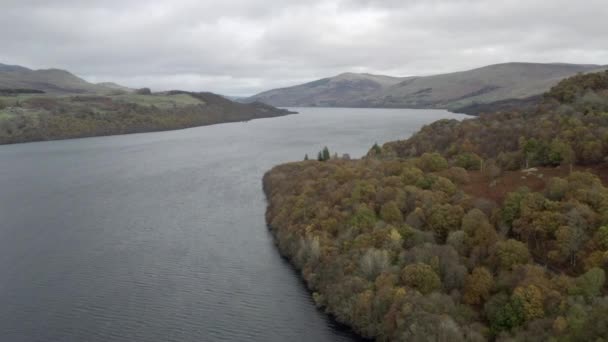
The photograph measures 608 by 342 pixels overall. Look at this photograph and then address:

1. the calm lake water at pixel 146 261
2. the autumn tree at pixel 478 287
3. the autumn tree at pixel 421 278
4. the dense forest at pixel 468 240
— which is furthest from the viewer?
the calm lake water at pixel 146 261

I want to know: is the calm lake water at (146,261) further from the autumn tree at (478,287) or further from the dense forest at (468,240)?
the autumn tree at (478,287)

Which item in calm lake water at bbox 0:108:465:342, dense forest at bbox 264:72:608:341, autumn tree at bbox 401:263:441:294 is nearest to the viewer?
dense forest at bbox 264:72:608:341

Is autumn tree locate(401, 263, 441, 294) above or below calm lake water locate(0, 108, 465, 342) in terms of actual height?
above

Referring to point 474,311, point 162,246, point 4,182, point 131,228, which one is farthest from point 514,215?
point 4,182

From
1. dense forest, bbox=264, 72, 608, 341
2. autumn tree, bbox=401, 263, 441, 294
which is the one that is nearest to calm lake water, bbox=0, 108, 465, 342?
dense forest, bbox=264, 72, 608, 341

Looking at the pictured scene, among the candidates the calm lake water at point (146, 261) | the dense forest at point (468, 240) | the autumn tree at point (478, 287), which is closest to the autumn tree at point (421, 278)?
the dense forest at point (468, 240)

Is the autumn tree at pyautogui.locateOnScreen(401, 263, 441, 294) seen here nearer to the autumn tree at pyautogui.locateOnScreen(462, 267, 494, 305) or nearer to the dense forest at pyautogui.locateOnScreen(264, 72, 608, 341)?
the dense forest at pyautogui.locateOnScreen(264, 72, 608, 341)
